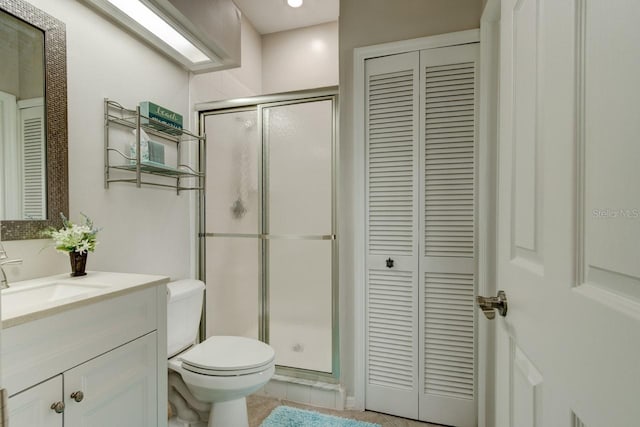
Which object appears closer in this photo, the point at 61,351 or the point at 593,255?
the point at 593,255

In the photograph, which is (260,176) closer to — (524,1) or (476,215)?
(476,215)

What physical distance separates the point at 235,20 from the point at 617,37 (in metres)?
2.07

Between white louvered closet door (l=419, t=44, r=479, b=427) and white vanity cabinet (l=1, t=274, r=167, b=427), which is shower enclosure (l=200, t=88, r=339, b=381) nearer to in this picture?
white louvered closet door (l=419, t=44, r=479, b=427)

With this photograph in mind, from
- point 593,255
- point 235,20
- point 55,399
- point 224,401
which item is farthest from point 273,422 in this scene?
point 235,20

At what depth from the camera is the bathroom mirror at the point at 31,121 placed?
47.2 inches

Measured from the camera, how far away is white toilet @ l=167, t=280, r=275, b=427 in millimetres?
1465

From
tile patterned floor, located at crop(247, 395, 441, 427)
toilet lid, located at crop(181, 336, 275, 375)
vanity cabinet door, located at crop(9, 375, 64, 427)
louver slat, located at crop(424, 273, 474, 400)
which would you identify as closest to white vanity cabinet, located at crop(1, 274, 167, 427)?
vanity cabinet door, located at crop(9, 375, 64, 427)

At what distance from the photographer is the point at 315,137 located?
2.05m

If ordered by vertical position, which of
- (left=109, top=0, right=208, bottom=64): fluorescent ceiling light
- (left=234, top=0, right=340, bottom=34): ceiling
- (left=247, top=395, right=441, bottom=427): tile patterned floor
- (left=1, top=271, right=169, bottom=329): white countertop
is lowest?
(left=247, top=395, right=441, bottom=427): tile patterned floor

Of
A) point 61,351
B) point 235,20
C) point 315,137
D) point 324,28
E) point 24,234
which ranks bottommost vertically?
point 61,351

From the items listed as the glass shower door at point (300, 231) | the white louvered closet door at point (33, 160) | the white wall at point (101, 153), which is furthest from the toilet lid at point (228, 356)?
the white louvered closet door at point (33, 160)

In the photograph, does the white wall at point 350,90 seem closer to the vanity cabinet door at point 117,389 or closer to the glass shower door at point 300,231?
the glass shower door at point 300,231

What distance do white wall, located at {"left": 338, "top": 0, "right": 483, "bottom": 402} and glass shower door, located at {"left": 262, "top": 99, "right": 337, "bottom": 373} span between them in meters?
0.13

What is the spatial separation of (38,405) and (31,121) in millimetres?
1043
